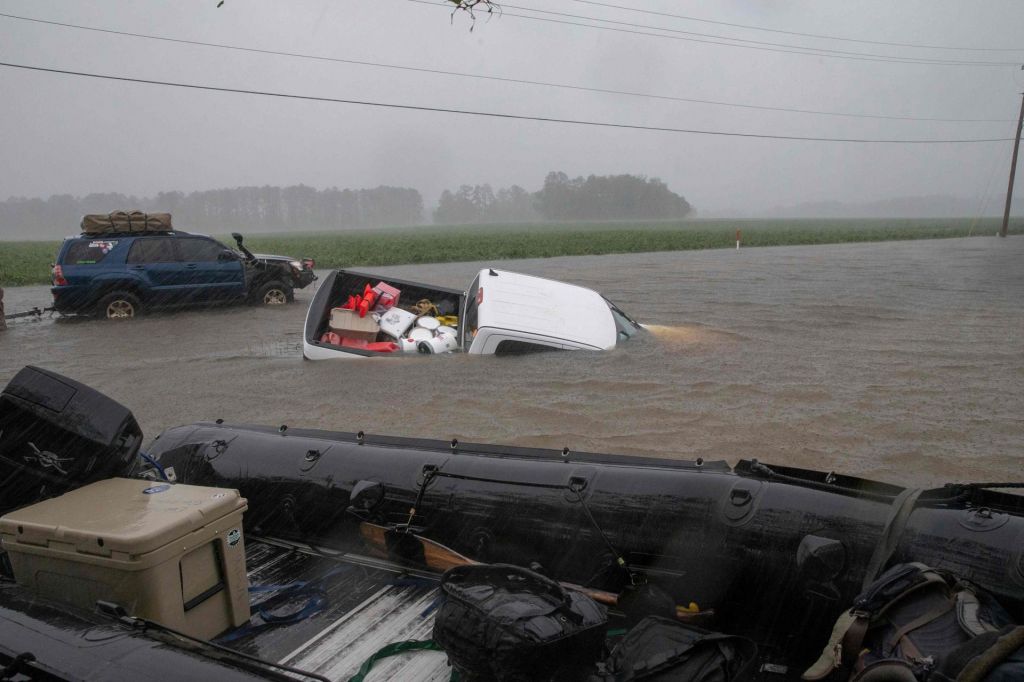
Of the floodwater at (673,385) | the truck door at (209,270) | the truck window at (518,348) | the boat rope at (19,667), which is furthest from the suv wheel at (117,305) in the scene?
the boat rope at (19,667)

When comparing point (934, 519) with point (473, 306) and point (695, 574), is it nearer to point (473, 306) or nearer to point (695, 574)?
point (695, 574)

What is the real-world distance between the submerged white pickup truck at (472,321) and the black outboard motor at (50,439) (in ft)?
16.3

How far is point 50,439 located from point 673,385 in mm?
6897

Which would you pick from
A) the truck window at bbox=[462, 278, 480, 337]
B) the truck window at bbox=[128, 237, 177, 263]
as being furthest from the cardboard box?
the truck window at bbox=[128, 237, 177, 263]

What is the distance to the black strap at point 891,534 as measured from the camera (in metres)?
2.71

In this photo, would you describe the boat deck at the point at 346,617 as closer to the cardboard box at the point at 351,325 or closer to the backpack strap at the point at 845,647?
the backpack strap at the point at 845,647

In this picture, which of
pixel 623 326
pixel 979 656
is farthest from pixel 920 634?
pixel 623 326

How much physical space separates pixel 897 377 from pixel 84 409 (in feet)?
28.8

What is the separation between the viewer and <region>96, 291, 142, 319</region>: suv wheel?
15.0 meters

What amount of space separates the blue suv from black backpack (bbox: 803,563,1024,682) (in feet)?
46.8

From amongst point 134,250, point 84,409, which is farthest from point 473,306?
point 134,250

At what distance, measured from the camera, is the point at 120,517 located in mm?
2795

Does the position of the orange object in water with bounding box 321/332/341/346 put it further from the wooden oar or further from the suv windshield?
the wooden oar

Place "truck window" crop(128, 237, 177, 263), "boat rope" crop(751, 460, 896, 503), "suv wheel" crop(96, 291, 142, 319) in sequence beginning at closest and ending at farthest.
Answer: "boat rope" crop(751, 460, 896, 503)
"suv wheel" crop(96, 291, 142, 319)
"truck window" crop(128, 237, 177, 263)
